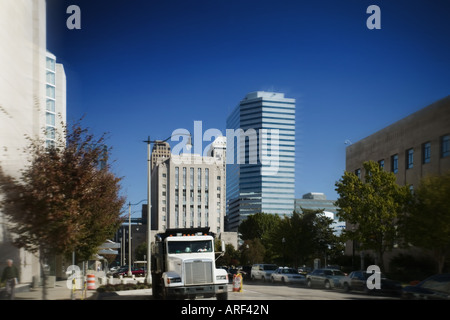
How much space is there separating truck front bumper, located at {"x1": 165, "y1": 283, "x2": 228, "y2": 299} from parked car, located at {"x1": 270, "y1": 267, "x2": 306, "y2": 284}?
2351 centimetres

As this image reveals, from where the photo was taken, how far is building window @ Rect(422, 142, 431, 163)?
44.5m

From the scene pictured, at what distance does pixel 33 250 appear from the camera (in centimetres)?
1698

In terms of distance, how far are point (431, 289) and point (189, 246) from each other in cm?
1023

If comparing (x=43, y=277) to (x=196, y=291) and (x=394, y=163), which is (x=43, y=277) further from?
(x=394, y=163)

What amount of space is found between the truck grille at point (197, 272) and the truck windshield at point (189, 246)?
1.31m

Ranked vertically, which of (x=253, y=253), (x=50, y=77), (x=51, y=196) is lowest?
(x=253, y=253)

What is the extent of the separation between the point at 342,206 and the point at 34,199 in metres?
33.5

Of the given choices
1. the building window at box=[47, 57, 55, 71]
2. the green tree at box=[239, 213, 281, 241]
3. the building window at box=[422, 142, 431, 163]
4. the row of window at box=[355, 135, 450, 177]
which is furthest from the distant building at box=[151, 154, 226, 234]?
the building window at box=[422, 142, 431, 163]

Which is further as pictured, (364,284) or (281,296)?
(364,284)

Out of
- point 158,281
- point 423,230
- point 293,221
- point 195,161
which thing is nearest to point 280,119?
point 195,161

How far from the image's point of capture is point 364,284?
2970cm

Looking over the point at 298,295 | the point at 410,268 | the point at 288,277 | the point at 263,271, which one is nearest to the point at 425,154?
the point at 410,268

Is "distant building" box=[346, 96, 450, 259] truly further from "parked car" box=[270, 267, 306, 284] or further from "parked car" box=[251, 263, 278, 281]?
"parked car" box=[251, 263, 278, 281]

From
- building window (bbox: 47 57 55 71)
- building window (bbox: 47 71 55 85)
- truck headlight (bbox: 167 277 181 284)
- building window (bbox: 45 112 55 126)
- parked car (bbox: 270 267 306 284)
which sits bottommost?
parked car (bbox: 270 267 306 284)
